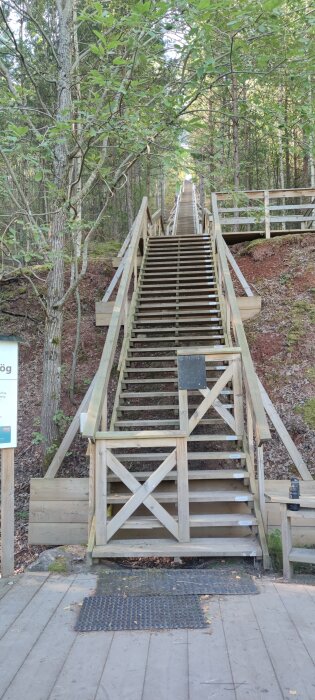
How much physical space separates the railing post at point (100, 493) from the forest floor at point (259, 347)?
148cm

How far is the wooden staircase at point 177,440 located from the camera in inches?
169

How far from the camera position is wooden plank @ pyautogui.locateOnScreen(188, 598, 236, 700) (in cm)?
226

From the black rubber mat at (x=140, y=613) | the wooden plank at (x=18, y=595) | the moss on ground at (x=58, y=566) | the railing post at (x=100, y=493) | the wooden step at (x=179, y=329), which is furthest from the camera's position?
the wooden step at (x=179, y=329)

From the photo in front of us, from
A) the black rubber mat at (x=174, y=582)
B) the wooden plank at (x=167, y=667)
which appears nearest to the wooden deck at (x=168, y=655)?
the wooden plank at (x=167, y=667)

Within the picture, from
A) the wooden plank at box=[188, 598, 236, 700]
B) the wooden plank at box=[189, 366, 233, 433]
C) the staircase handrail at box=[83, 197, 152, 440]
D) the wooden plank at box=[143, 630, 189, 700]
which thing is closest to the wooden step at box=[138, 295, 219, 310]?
the staircase handrail at box=[83, 197, 152, 440]

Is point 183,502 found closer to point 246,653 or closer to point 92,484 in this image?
point 92,484

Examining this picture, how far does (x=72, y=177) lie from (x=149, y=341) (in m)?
2.86

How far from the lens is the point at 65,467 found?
250 inches

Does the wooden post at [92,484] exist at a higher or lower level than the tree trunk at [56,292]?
lower

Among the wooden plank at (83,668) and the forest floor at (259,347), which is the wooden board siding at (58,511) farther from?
the wooden plank at (83,668)

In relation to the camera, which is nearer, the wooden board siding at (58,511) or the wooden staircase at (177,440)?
the wooden staircase at (177,440)

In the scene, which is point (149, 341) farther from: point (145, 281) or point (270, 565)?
point (270, 565)

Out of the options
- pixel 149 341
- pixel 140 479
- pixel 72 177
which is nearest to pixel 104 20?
pixel 72 177

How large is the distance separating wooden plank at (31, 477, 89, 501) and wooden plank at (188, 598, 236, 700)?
250 centimetres
